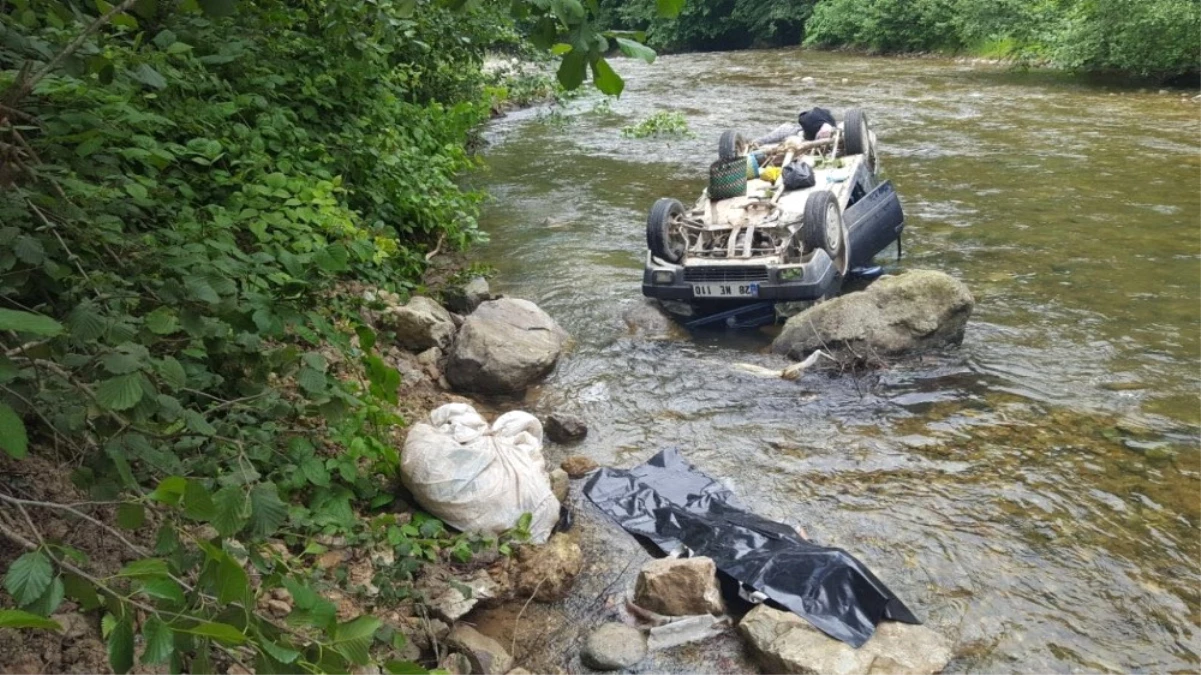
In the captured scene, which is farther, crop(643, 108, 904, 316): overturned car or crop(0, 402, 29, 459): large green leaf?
crop(643, 108, 904, 316): overturned car

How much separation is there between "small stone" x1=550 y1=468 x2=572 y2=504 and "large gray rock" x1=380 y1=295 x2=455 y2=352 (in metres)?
1.99

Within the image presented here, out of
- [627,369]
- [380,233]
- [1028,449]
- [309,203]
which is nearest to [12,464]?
[309,203]

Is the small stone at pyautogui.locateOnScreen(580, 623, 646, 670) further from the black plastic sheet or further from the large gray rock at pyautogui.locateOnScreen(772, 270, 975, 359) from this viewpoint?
the large gray rock at pyautogui.locateOnScreen(772, 270, 975, 359)

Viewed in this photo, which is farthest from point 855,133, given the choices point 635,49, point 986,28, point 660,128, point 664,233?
point 986,28

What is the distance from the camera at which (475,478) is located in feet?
14.7

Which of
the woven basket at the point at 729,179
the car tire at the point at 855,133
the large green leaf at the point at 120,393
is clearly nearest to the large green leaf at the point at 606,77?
the large green leaf at the point at 120,393

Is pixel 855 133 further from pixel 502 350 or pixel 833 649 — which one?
pixel 833 649

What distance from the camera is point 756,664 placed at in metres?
3.80

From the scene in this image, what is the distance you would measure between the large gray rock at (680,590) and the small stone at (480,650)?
28.5 inches

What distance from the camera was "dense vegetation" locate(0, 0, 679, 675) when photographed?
1.51 meters

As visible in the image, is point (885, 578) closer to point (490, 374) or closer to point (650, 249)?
point (490, 374)

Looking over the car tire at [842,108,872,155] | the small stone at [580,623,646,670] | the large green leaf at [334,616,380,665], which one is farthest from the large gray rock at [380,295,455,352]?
the large green leaf at [334,616,380,665]

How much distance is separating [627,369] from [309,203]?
3.32 m

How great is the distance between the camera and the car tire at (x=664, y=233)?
25.4ft
